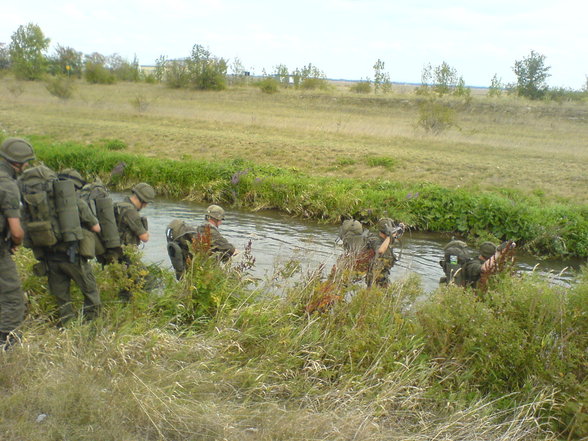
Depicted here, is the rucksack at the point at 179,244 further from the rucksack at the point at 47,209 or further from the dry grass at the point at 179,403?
the dry grass at the point at 179,403

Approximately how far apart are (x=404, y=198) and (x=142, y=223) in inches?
399

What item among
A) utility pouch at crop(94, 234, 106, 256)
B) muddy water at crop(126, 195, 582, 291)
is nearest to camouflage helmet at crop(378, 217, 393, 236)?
muddy water at crop(126, 195, 582, 291)

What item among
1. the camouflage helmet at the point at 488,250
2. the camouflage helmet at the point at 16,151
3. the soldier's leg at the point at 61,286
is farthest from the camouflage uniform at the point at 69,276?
the camouflage helmet at the point at 488,250

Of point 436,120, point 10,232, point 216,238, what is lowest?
point 216,238

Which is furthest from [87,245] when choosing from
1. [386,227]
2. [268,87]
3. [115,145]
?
[268,87]

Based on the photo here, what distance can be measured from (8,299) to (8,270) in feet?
0.87

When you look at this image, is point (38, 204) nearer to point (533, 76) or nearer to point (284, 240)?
point (284, 240)

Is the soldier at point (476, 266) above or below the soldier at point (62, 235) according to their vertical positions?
below

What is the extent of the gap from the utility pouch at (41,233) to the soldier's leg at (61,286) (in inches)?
15.8

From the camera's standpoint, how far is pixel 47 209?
18.1ft

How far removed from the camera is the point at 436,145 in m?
24.8

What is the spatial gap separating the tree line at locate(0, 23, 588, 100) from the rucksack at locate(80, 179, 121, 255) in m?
37.9

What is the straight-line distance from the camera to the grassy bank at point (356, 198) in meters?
14.4

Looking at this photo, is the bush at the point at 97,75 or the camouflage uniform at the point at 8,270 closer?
the camouflage uniform at the point at 8,270
